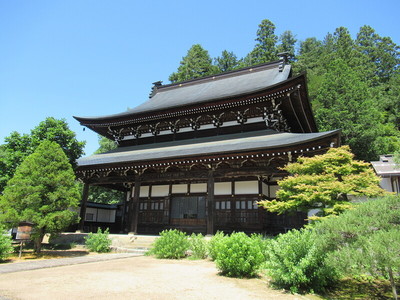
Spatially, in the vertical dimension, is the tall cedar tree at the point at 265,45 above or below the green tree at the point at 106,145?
above

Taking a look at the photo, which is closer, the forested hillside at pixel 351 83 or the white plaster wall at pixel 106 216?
the white plaster wall at pixel 106 216

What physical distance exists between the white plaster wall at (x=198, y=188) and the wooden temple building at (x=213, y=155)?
63 millimetres

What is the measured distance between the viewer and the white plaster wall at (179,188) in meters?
18.0

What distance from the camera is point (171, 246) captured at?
1163cm

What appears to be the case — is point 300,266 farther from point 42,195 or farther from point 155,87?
point 155,87

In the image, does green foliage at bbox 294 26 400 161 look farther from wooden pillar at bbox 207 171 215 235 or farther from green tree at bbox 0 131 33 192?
green tree at bbox 0 131 33 192

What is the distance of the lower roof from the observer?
12.9m

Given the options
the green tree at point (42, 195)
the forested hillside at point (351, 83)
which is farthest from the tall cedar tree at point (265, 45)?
the green tree at point (42, 195)

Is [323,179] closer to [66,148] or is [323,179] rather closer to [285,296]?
[285,296]

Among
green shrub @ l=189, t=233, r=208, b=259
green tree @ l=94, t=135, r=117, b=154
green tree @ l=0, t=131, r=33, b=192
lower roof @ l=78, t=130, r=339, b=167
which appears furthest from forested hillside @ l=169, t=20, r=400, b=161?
green tree @ l=0, t=131, r=33, b=192

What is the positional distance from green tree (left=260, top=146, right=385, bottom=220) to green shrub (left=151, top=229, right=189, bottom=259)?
13.0 feet

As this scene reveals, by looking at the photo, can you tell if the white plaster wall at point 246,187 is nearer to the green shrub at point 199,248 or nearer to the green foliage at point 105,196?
the green shrub at point 199,248

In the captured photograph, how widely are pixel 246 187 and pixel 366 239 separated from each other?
435 inches

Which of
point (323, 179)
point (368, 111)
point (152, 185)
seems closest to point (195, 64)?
point (368, 111)
